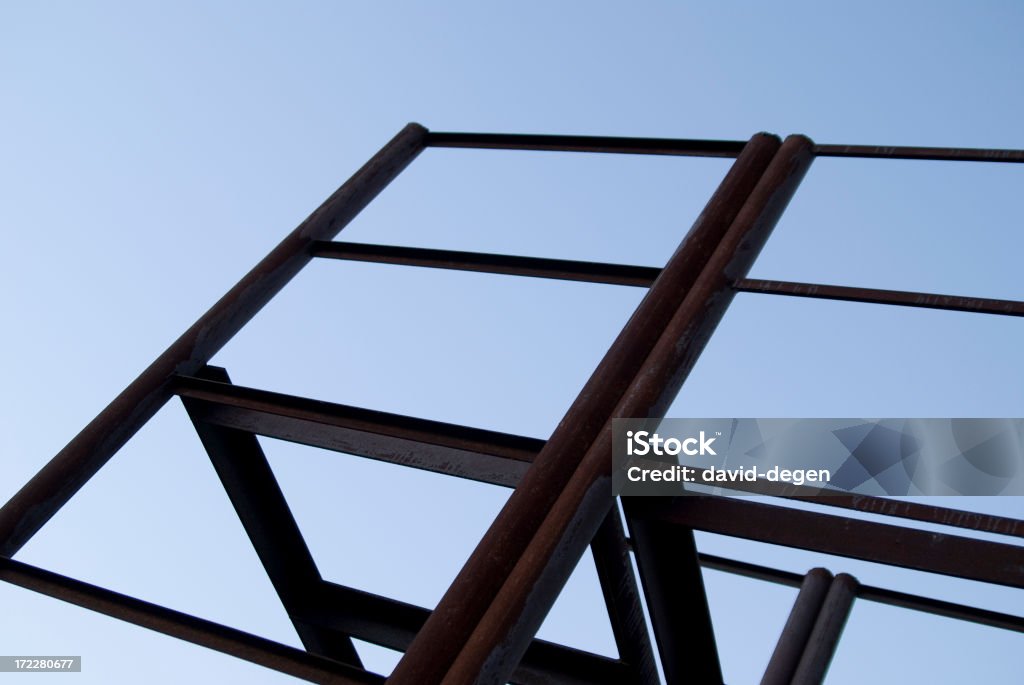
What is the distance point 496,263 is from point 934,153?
1.89 m

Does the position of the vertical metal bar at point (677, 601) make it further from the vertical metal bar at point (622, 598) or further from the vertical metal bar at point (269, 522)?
the vertical metal bar at point (269, 522)

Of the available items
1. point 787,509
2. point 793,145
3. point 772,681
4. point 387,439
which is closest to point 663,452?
point 787,509

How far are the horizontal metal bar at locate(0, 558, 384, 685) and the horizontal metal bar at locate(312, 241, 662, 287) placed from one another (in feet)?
6.37

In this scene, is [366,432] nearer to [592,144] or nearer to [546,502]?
[546,502]

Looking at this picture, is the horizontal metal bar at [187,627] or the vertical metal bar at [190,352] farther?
the vertical metal bar at [190,352]

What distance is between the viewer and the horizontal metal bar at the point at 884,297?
363 centimetres

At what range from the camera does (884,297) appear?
383cm

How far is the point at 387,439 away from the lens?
13.1 feet

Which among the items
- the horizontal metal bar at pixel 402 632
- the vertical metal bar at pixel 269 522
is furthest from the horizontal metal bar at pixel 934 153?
the vertical metal bar at pixel 269 522

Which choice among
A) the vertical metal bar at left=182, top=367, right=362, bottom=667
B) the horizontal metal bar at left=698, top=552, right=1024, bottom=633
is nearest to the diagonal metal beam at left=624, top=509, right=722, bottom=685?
the vertical metal bar at left=182, top=367, right=362, bottom=667

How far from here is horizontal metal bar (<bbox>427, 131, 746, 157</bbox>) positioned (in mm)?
5016

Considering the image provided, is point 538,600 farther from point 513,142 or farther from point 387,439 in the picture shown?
point 513,142

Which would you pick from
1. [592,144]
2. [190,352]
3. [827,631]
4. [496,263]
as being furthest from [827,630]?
[190,352]

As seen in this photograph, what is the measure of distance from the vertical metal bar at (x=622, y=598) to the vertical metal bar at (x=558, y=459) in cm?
26
